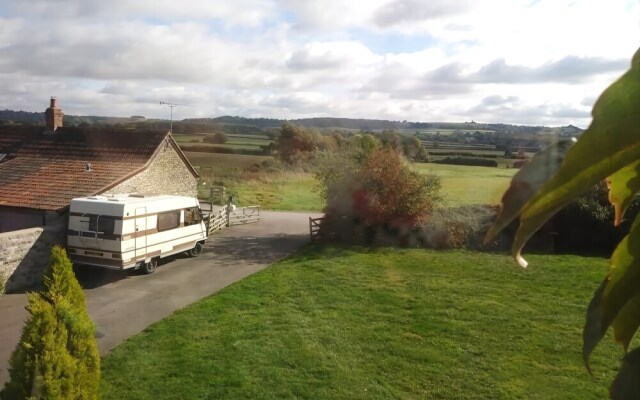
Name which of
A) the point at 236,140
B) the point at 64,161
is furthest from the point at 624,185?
the point at 236,140

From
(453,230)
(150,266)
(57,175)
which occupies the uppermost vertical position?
(57,175)

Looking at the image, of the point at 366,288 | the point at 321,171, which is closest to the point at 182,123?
Answer: the point at 321,171

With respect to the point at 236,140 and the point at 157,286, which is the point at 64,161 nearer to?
the point at 157,286

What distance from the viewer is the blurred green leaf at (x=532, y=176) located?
19.8 inches

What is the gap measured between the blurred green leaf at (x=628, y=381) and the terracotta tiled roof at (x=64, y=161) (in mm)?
16237

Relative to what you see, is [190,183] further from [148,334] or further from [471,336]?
[471,336]

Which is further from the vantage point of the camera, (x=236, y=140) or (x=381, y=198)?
(x=236, y=140)

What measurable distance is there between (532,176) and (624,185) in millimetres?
144

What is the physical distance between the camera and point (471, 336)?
10.9 metres

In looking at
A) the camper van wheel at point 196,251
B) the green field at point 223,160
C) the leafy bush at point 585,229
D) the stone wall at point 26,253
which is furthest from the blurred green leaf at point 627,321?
the green field at point 223,160

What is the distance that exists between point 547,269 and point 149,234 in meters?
11.1

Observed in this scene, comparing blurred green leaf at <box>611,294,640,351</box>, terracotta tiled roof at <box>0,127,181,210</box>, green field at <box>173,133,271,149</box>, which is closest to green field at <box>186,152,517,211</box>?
green field at <box>173,133,271,149</box>

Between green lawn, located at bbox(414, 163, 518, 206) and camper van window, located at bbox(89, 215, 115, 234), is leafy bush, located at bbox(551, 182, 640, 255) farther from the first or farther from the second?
camper van window, located at bbox(89, 215, 115, 234)

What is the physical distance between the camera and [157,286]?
14266mm
